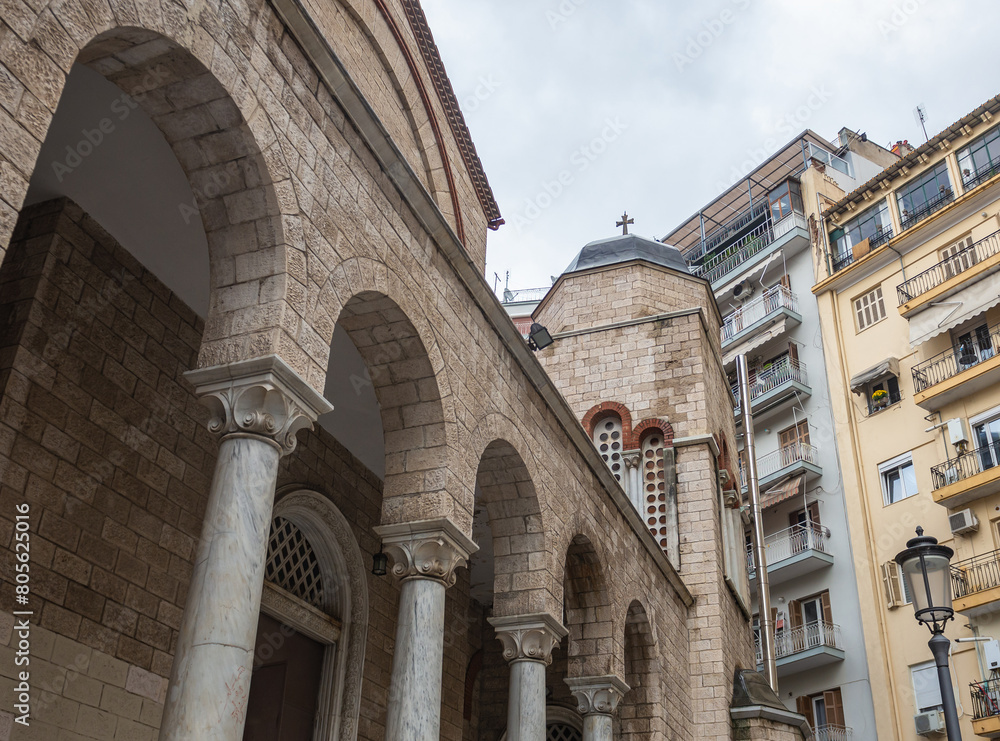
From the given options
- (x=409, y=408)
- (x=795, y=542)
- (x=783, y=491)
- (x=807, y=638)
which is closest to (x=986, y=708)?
(x=807, y=638)

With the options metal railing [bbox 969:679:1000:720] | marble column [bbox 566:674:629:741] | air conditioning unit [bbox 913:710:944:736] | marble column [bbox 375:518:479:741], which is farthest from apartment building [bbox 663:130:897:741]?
marble column [bbox 375:518:479:741]

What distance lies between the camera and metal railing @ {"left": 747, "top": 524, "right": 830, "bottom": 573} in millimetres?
23891

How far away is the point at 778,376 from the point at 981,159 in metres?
7.80

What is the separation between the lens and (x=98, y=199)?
6.60 meters

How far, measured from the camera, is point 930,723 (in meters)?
19.8

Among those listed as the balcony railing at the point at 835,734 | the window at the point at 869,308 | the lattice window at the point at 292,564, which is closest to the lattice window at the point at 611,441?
the lattice window at the point at 292,564

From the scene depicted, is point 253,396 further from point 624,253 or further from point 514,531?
point 624,253

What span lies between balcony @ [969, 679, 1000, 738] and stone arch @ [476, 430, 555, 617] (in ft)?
47.3

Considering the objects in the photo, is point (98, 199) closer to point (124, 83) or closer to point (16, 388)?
point (16, 388)

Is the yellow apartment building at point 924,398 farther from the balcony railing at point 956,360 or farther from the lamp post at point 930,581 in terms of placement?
the lamp post at point 930,581

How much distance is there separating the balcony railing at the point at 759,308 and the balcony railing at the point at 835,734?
11.6 metres

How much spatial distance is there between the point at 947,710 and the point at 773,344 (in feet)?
73.7

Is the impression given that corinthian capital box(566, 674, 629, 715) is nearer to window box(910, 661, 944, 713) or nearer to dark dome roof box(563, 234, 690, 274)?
dark dome roof box(563, 234, 690, 274)

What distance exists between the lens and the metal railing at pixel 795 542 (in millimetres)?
23891
